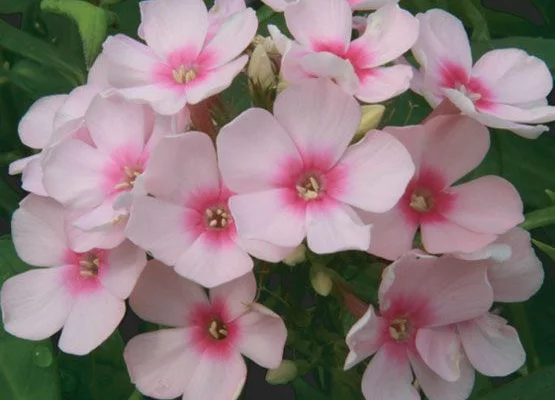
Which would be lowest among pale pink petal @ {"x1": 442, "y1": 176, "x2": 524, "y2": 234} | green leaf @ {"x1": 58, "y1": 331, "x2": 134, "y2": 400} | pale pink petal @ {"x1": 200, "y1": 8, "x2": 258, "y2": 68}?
green leaf @ {"x1": 58, "y1": 331, "x2": 134, "y2": 400}

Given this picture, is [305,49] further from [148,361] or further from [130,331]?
[130,331]

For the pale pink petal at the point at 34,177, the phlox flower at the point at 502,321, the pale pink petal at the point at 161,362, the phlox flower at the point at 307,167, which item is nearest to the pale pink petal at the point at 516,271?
the phlox flower at the point at 502,321

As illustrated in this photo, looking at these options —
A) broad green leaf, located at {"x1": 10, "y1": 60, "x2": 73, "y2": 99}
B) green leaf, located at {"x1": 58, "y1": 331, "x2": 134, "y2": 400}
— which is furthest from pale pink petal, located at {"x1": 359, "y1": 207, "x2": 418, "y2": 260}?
broad green leaf, located at {"x1": 10, "y1": 60, "x2": 73, "y2": 99}

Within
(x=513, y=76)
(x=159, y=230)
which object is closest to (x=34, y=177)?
(x=159, y=230)

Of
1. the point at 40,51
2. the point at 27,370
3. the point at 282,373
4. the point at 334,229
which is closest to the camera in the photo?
the point at 334,229

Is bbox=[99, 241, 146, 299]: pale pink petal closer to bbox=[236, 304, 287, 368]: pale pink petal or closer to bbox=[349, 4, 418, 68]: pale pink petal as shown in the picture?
bbox=[236, 304, 287, 368]: pale pink petal

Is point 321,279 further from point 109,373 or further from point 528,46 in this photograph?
point 528,46
